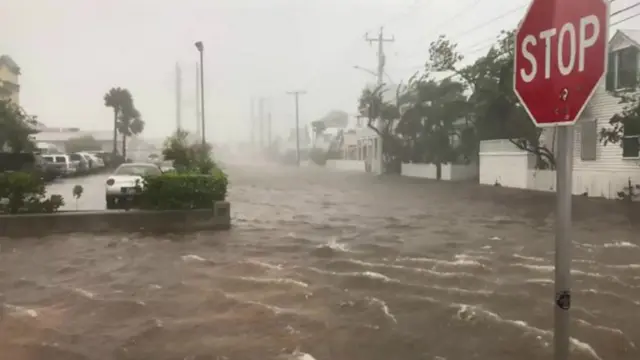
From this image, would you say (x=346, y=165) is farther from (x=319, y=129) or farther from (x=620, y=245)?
(x=620, y=245)

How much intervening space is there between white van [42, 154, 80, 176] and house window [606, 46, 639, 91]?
8721 millimetres

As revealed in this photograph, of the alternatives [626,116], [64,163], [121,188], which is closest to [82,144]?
[121,188]

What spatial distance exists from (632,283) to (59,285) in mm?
4351

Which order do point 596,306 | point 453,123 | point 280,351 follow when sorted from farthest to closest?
point 453,123 < point 596,306 < point 280,351

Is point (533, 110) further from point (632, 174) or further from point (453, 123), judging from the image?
point (453, 123)

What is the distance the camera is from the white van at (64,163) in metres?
→ 8.84

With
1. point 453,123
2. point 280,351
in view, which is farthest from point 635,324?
point 453,123

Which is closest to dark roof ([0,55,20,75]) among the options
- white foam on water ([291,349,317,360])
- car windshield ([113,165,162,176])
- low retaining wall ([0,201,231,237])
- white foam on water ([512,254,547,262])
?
low retaining wall ([0,201,231,237])

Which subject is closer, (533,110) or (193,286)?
(533,110)

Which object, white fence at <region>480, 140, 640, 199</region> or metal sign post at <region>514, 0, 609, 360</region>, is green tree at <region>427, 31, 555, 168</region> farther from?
metal sign post at <region>514, 0, 609, 360</region>

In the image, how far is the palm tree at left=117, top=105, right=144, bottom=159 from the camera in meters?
7.46

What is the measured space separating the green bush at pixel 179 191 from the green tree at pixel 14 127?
1.54 meters

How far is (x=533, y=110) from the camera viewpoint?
153 centimetres

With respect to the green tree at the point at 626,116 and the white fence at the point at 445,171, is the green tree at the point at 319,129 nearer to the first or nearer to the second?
the white fence at the point at 445,171
